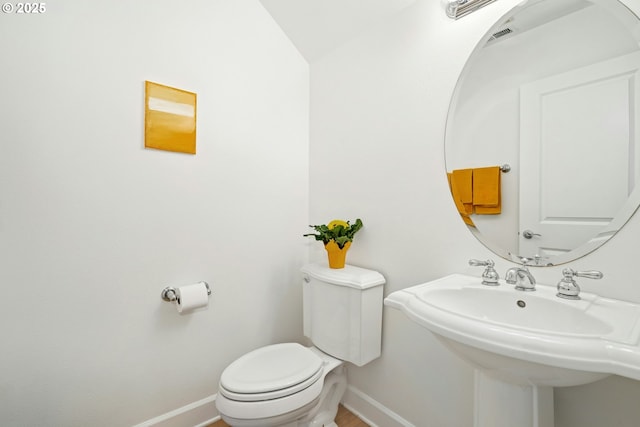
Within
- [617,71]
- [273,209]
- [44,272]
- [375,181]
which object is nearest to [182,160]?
[273,209]

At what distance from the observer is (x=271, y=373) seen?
4.03 feet

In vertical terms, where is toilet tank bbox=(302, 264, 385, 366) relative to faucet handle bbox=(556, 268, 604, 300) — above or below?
below

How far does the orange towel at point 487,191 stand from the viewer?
3.57 ft

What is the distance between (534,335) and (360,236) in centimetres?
100

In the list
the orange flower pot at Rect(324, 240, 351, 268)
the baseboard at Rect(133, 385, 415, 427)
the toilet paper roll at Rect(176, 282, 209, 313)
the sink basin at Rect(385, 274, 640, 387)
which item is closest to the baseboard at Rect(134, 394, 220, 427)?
the baseboard at Rect(133, 385, 415, 427)

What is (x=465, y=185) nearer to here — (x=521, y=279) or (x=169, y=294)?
(x=521, y=279)

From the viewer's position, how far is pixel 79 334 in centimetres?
119

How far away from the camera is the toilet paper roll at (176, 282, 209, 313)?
132 cm

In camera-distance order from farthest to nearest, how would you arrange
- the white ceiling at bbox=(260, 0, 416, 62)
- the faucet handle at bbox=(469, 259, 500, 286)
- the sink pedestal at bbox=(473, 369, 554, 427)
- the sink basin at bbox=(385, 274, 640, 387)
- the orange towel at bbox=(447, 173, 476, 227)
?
the white ceiling at bbox=(260, 0, 416, 62) → the orange towel at bbox=(447, 173, 476, 227) → the faucet handle at bbox=(469, 259, 500, 286) → the sink pedestal at bbox=(473, 369, 554, 427) → the sink basin at bbox=(385, 274, 640, 387)

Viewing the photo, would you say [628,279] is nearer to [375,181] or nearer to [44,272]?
[375,181]

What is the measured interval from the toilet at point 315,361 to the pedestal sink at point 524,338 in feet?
1.47

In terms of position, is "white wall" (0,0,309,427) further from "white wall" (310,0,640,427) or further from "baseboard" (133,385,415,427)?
"white wall" (310,0,640,427)

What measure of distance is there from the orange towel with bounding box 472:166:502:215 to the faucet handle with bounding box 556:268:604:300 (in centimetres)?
30

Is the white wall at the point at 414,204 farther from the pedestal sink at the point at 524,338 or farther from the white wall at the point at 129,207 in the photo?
the white wall at the point at 129,207
